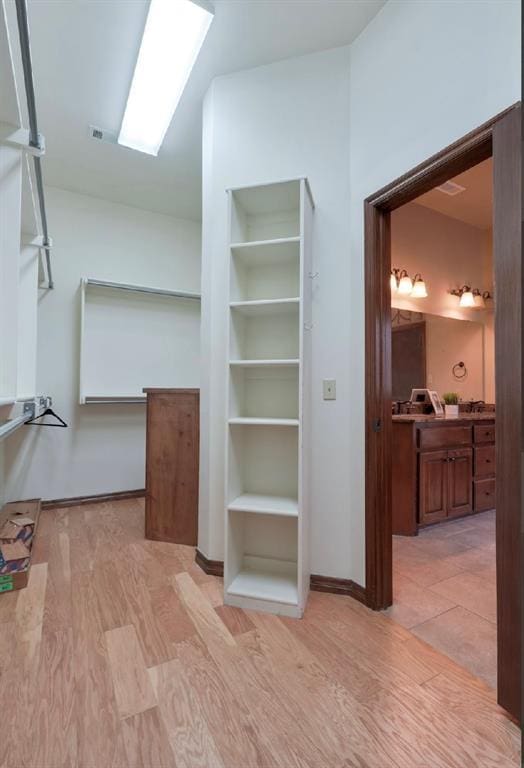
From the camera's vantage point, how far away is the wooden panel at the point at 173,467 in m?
2.44

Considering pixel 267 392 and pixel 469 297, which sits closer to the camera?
pixel 267 392

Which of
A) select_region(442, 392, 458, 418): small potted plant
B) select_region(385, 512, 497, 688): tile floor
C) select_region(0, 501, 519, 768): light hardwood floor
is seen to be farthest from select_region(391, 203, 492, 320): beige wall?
select_region(0, 501, 519, 768): light hardwood floor

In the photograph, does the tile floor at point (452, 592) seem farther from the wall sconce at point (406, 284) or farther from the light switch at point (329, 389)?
the wall sconce at point (406, 284)

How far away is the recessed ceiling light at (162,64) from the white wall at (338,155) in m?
0.26

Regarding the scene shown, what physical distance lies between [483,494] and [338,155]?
2981 millimetres

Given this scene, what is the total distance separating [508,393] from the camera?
1.14m

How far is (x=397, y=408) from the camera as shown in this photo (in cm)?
327

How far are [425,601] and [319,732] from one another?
1.00 m

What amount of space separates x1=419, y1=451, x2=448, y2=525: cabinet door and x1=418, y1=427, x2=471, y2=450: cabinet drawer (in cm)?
7

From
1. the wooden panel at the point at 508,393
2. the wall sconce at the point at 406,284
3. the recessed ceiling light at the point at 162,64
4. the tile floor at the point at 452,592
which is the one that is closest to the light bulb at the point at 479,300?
the wall sconce at the point at 406,284

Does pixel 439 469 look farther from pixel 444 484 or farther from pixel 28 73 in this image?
pixel 28 73

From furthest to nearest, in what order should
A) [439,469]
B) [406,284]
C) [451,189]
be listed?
[406,284]
[451,189]
[439,469]

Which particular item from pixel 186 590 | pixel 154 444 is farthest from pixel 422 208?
pixel 186 590

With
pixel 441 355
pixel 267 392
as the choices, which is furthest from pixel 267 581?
pixel 441 355
